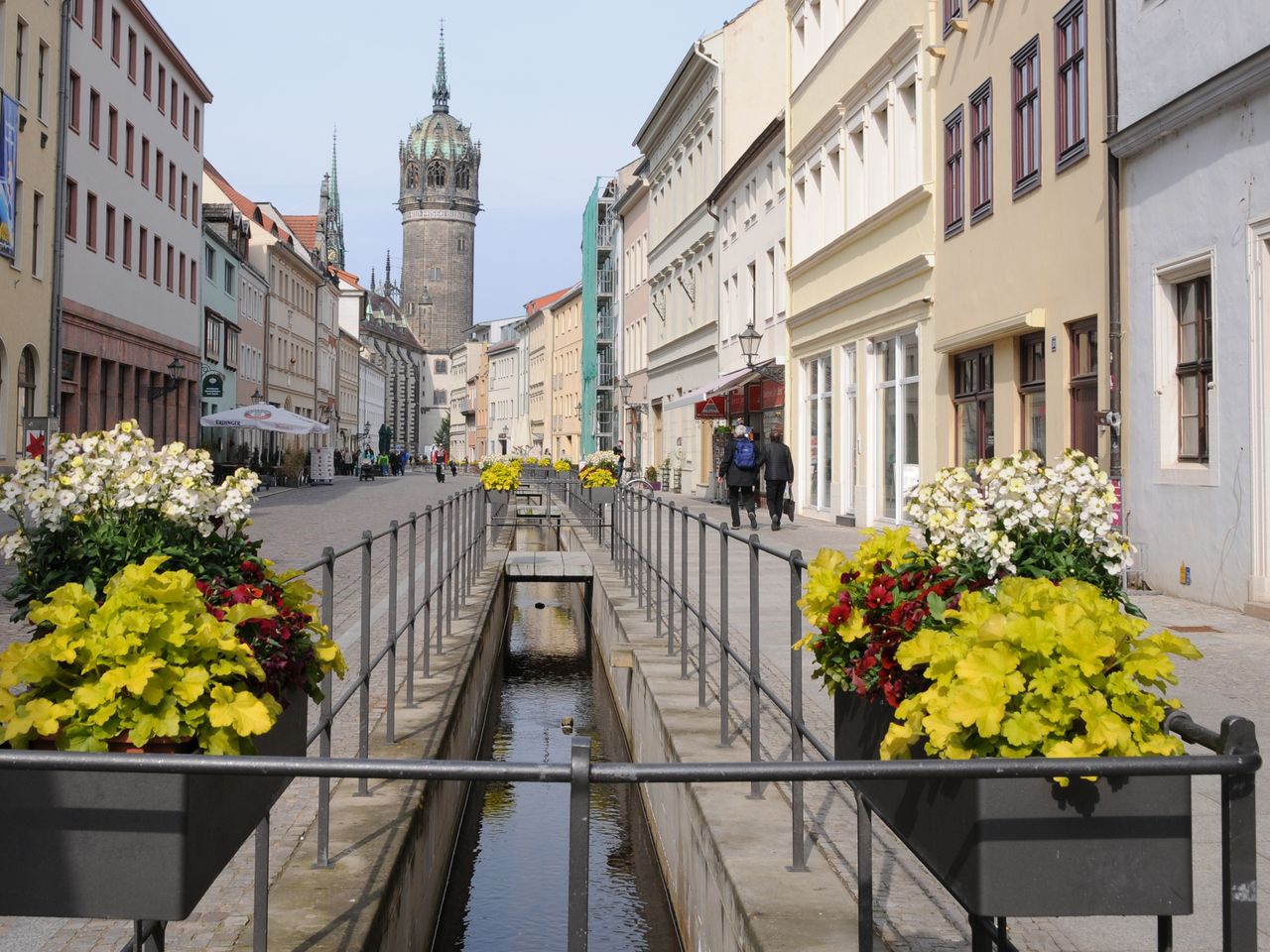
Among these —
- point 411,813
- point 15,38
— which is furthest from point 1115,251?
point 15,38

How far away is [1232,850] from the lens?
89.7 inches

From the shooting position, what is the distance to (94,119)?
36.8m

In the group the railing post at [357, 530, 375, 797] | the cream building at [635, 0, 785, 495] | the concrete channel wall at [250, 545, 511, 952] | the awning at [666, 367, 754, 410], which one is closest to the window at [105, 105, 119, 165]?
the cream building at [635, 0, 785, 495]

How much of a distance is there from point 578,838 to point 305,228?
9494 centimetres

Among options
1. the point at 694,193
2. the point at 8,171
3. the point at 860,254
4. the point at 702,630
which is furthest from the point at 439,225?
the point at 702,630

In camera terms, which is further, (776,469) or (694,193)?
(694,193)

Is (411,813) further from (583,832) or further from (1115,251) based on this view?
→ (1115,251)

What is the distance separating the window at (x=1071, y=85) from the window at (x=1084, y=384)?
1.78m

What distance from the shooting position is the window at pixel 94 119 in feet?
119

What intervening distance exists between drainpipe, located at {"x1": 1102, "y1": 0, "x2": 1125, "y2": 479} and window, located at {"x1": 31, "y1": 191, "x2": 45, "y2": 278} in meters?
24.8

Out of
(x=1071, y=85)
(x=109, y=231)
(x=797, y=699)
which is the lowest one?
(x=797, y=699)

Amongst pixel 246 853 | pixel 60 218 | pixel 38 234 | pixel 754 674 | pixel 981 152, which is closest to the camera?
pixel 246 853

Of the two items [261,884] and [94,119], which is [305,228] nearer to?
[94,119]

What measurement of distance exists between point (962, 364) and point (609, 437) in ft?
184
